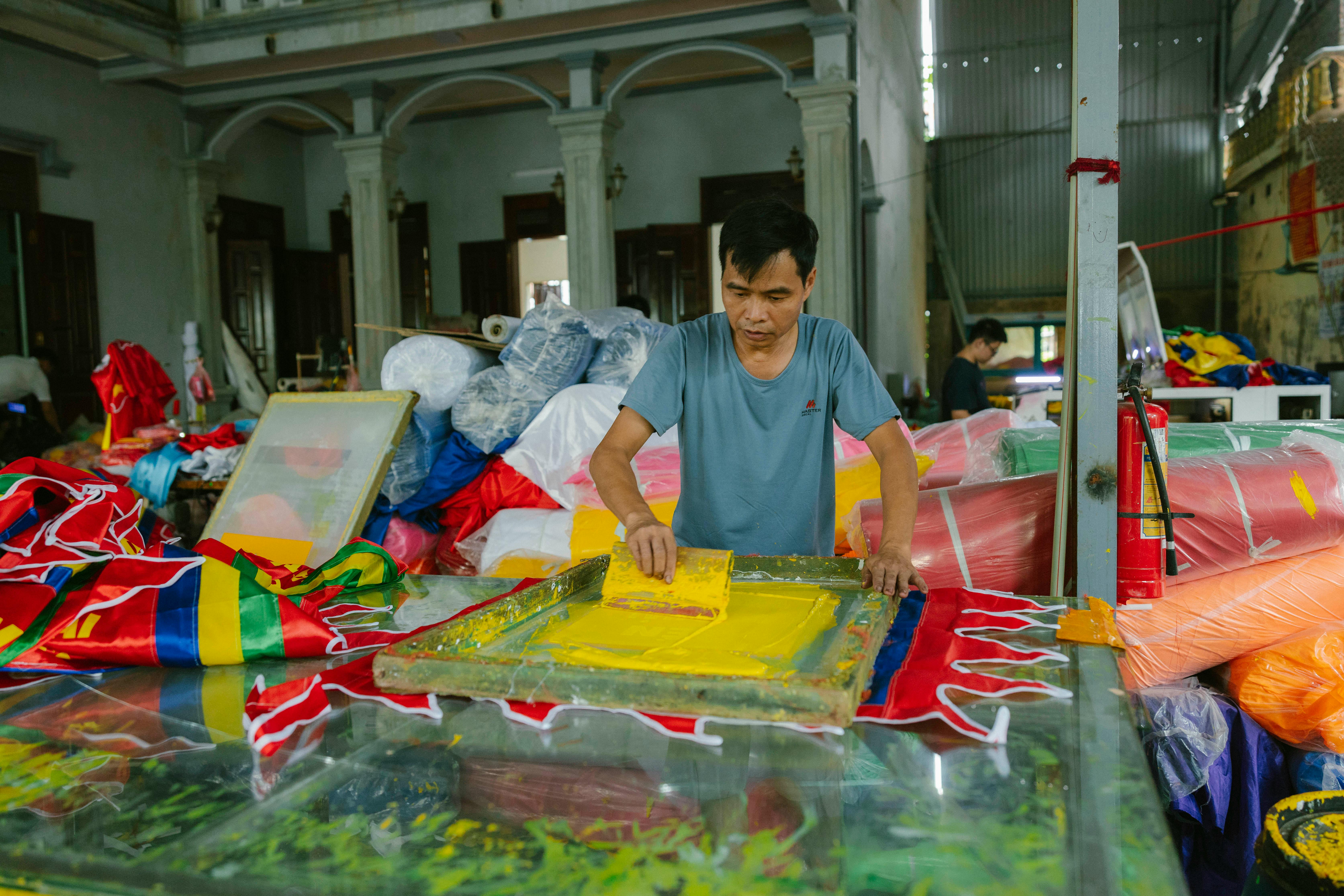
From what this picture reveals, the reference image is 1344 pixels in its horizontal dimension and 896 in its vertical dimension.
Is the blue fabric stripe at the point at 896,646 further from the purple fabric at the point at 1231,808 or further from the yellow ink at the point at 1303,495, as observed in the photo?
the yellow ink at the point at 1303,495

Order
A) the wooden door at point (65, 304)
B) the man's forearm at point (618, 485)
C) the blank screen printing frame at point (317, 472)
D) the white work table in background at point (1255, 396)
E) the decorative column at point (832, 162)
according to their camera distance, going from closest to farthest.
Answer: the man's forearm at point (618, 485) < the blank screen printing frame at point (317, 472) < the white work table in background at point (1255, 396) < the decorative column at point (832, 162) < the wooden door at point (65, 304)

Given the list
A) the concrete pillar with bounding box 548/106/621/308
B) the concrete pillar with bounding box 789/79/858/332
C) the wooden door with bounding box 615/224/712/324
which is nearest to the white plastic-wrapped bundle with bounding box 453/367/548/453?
the concrete pillar with bounding box 789/79/858/332

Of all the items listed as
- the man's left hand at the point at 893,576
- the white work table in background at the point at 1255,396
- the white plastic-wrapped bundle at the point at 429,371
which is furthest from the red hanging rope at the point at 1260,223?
the white plastic-wrapped bundle at the point at 429,371

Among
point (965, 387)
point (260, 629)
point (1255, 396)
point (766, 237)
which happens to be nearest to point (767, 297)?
point (766, 237)

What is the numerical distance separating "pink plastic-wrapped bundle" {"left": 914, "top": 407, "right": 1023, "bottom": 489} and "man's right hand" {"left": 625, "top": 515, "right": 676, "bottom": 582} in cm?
169

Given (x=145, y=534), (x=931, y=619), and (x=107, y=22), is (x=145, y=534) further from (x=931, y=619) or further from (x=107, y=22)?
(x=107, y=22)

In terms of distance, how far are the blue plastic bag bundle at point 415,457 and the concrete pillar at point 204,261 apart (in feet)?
22.1

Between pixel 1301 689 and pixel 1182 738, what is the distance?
262 mm

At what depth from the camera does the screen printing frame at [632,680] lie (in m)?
1.00

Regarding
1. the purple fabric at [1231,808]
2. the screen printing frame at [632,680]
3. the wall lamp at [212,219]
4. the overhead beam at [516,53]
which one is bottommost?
the purple fabric at [1231,808]

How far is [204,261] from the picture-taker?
9.09m

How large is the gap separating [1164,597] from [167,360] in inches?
375

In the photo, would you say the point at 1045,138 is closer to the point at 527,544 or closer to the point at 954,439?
the point at 954,439

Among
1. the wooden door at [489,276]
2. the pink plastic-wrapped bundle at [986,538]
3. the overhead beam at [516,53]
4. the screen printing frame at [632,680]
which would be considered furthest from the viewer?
the wooden door at [489,276]
